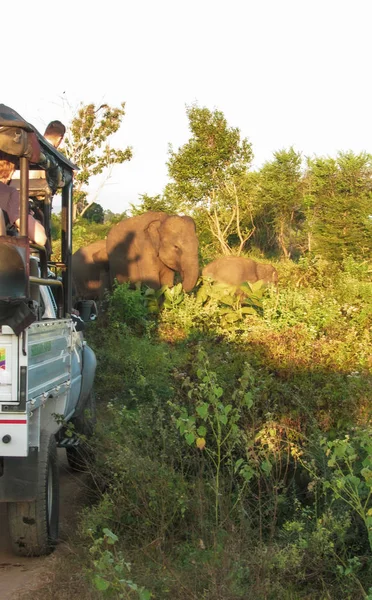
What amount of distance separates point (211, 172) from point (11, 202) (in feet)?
88.0

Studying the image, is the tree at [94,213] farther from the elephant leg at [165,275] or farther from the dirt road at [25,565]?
the dirt road at [25,565]

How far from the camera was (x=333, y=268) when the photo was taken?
18000 mm

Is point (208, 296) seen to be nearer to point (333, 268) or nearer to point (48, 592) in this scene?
point (333, 268)

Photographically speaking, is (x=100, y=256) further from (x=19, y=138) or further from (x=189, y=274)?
(x=19, y=138)

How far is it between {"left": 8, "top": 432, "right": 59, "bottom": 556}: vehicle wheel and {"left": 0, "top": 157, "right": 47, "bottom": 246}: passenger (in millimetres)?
1317

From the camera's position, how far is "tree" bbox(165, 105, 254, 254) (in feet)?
104

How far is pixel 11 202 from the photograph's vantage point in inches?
218

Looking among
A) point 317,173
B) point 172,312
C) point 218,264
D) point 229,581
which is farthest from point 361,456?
point 317,173

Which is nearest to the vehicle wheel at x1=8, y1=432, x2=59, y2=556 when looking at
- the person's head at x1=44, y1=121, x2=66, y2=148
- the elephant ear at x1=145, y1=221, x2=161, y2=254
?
the person's head at x1=44, y1=121, x2=66, y2=148

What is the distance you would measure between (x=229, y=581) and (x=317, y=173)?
2550 centimetres

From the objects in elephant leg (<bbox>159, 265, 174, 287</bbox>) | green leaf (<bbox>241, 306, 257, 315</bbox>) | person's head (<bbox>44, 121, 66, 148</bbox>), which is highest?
person's head (<bbox>44, 121, 66, 148</bbox>)

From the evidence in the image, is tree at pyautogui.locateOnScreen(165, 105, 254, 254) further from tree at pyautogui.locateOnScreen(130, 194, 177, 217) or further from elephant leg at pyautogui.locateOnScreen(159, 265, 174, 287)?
elephant leg at pyautogui.locateOnScreen(159, 265, 174, 287)

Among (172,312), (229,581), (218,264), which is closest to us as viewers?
(229,581)

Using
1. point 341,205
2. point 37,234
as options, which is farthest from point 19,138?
point 341,205
